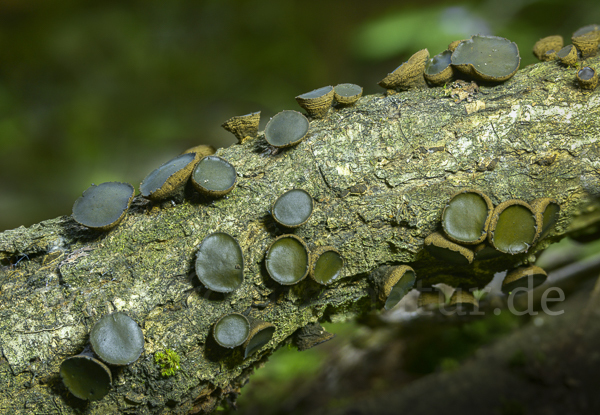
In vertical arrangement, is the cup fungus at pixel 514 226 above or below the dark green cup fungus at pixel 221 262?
below

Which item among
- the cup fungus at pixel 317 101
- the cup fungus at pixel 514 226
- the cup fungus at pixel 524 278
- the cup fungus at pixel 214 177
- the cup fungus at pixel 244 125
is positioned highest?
the cup fungus at pixel 244 125

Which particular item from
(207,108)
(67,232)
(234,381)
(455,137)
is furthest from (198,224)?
(207,108)

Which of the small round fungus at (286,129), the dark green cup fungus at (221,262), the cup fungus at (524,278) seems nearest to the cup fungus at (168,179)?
the dark green cup fungus at (221,262)

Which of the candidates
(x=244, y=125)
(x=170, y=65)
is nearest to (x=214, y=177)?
(x=244, y=125)

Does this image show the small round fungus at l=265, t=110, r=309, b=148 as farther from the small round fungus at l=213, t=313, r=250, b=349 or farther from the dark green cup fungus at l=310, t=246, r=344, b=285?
the small round fungus at l=213, t=313, r=250, b=349

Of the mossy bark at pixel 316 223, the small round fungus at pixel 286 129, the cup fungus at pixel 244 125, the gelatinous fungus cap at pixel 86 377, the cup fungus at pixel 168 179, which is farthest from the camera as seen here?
the cup fungus at pixel 244 125

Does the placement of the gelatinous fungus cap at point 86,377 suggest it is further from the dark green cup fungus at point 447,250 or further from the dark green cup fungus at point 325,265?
the dark green cup fungus at point 447,250

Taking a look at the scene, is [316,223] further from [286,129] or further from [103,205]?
[103,205]
